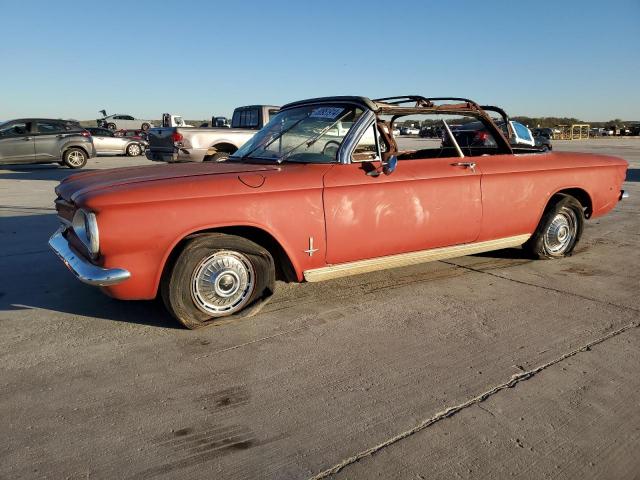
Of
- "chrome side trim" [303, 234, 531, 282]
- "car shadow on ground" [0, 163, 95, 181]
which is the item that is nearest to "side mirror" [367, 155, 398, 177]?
"chrome side trim" [303, 234, 531, 282]

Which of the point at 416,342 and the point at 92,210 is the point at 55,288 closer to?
the point at 92,210

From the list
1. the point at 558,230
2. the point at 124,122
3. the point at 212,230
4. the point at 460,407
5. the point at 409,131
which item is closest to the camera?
the point at 460,407

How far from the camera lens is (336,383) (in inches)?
112

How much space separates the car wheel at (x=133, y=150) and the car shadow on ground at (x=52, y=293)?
56.5 feet

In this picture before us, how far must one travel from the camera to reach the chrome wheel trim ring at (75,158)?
16.1m

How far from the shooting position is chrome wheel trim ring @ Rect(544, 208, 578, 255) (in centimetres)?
530

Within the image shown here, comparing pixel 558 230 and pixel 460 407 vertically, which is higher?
pixel 558 230

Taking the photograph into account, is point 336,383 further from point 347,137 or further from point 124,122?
point 124,122

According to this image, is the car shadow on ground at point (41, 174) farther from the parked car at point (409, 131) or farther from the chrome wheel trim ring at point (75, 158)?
the parked car at point (409, 131)

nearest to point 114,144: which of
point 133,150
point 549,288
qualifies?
point 133,150

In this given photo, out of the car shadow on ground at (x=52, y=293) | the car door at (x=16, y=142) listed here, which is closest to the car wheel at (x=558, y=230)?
the car shadow on ground at (x=52, y=293)

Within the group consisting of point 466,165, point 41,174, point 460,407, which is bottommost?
point 460,407

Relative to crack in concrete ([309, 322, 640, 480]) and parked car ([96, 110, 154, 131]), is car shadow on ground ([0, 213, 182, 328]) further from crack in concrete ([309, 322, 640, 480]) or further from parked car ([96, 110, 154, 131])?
parked car ([96, 110, 154, 131])

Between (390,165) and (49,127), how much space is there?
15.4 m
